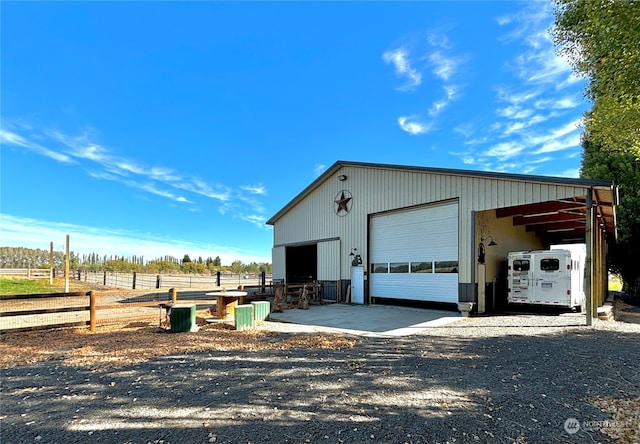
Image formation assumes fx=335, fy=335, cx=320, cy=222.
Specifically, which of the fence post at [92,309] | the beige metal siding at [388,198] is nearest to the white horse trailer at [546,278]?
the beige metal siding at [388,198]

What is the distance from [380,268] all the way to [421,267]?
1979 mm

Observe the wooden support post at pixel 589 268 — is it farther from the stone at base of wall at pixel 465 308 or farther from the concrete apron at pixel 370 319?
the concrete apron at pixel 370 319

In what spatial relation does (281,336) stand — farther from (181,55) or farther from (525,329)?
(181,55)

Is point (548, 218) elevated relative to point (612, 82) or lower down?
lower down

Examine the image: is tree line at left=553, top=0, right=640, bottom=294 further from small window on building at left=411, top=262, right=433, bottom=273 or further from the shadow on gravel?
small window on building at left=411, top=262, right=433, bottom=273

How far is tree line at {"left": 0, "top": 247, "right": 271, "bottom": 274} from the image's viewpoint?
134ft

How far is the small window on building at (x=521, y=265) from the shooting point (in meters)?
11.9

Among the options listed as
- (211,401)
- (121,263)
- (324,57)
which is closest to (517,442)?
(211,401)

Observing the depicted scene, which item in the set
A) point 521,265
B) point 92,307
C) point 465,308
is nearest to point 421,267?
point 465,308

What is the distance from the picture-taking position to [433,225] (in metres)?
12.2

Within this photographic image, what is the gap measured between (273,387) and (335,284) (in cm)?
1166

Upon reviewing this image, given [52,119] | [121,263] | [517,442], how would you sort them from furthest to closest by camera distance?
[121,263] → [52,119] → [517,442]

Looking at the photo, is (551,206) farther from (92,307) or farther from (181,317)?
(92,307)

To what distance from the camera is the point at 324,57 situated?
13.8 meters
